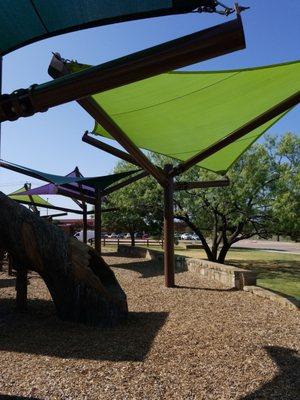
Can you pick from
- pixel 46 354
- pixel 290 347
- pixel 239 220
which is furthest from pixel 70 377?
pixel 239 220

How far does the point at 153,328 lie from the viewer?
222 inches

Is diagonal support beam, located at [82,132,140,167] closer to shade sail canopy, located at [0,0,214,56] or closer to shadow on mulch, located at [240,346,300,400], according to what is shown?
shade sail canopy, located at [0,0,214,56]

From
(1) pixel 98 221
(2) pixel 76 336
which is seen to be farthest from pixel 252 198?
(2) pixel 76 336

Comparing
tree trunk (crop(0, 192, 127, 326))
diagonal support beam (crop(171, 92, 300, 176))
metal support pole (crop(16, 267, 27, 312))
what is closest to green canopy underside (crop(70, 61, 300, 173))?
diagonal support beam (crop(171, 92, 300, 176))

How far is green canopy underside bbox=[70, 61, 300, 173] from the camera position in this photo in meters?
6.54

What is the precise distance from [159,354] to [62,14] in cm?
356

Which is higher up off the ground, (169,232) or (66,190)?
(66,190)

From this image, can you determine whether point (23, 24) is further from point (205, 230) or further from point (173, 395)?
point (205, 230)

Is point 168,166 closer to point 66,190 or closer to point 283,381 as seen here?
point 283,381

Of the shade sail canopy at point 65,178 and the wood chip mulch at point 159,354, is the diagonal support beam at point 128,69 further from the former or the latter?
the shade sail canopy at point 65,178

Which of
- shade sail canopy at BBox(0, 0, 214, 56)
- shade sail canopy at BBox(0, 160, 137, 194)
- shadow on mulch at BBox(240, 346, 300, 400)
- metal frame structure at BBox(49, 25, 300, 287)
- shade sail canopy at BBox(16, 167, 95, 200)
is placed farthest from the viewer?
shade sail canopy at BBox(16, 167, 95, 200)

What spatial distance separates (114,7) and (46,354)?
11.8 ft

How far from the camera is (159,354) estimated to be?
4516 mm

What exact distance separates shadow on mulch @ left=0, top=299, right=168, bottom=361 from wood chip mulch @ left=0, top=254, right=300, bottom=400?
0.5 inches
